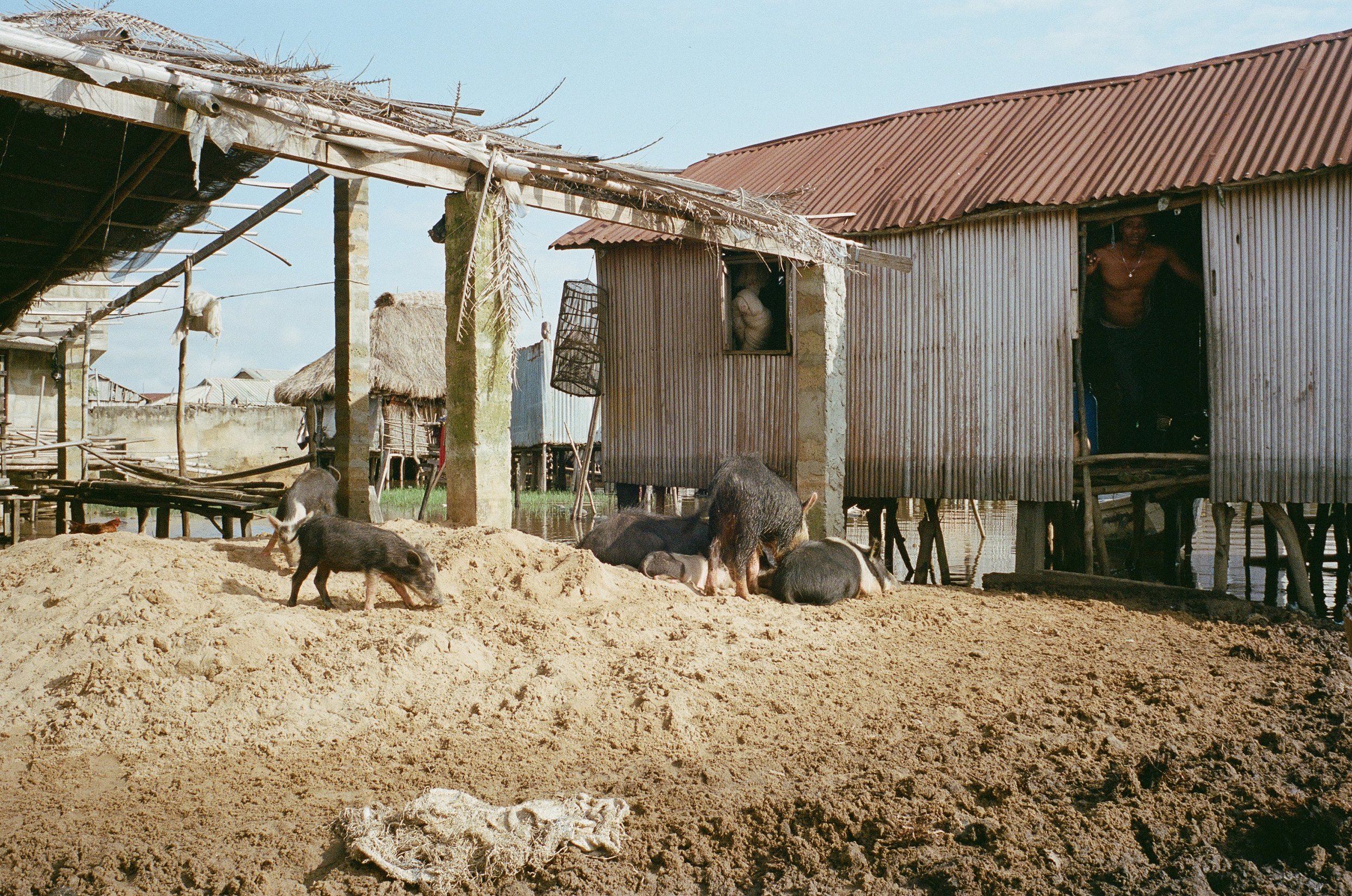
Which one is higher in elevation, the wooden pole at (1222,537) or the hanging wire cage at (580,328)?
the hanging wire cage at (580,328)

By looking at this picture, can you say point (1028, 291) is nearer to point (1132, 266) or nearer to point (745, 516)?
point (1132, 266)

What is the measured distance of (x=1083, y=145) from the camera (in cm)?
1077

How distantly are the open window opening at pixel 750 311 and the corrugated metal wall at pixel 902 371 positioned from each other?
18 cm

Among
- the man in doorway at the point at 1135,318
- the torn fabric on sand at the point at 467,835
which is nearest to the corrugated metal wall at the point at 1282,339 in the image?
the man in doorway at the point at 1135,318

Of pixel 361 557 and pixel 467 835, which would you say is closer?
pixel 467 835

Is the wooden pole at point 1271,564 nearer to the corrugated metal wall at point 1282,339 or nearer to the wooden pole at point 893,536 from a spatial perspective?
the corrugated metal wall at point 1282,339

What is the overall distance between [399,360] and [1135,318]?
19.7 meters

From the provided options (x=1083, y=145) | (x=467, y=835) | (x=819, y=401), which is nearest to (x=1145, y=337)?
(x=1083, y=145)

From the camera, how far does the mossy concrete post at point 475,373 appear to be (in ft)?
22.2

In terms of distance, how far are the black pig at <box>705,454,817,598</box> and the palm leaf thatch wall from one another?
18.1m

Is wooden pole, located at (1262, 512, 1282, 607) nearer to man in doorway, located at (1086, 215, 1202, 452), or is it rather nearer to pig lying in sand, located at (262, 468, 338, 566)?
man in doorway, located at (1086, 215, 1202, 452)

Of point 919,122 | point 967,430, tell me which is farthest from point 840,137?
point 967,430

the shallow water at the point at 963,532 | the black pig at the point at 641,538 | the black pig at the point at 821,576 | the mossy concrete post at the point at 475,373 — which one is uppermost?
the mossy concrete post at the point at 475,373

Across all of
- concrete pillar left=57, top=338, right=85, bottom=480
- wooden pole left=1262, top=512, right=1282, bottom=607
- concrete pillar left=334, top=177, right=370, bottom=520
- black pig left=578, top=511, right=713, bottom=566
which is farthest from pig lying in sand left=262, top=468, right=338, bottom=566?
concrete pillar left=57, top=338, right=85, bottom=480
